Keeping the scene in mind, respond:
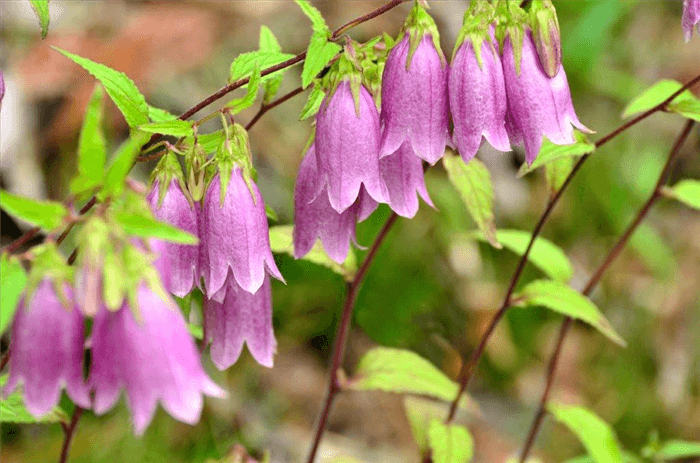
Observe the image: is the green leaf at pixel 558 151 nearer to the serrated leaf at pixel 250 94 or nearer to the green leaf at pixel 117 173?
the serrated leaf at pixel 250 94

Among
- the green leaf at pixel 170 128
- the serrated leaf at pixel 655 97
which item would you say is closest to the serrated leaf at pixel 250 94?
the green leaf at pixel 170 128

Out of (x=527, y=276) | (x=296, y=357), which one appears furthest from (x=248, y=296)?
(x=527, y=276)

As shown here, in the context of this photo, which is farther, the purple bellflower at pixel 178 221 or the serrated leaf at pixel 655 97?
the serrated leaf at pixel 655 97

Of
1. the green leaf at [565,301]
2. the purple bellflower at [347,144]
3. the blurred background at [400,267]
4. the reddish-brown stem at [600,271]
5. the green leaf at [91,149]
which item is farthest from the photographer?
the blurred background at [400,267]

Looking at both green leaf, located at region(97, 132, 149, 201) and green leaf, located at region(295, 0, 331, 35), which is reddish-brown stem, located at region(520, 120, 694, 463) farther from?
green leaf, located at region(97, 132, 149, 201)

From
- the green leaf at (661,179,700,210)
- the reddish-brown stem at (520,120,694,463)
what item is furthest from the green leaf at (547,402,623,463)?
the green leaf at (661,179,700,210)

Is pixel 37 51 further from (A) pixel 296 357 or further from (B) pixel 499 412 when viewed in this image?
(B) pixel 499 412

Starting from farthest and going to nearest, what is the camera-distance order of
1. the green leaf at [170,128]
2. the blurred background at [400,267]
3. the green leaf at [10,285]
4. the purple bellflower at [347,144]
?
the blurred background at [400,267] → the purple bellflower at [347,144] → the green leaf at [170,128] → the green leaf at [10,285]
